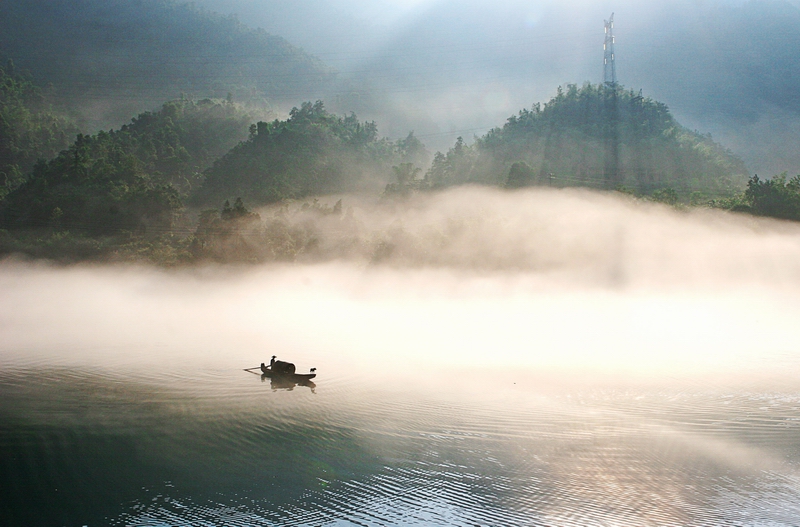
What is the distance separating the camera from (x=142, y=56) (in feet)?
551

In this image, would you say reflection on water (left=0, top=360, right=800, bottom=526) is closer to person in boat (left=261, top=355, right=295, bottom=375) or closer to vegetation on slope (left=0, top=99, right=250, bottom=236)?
person in boat (left=261, top=355, right=295, bottom=375)

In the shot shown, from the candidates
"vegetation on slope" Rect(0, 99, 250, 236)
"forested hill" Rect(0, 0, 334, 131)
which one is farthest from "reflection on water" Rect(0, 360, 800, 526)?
"forested hill" Rect(0, 0, 334, 131)

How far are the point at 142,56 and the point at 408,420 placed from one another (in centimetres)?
17078

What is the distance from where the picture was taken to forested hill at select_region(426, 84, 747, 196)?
274 feet

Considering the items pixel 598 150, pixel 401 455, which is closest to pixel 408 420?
pixel 401 455

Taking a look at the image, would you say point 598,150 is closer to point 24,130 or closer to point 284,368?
point 284,368

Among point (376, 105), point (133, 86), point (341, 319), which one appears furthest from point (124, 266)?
point (376, 105)

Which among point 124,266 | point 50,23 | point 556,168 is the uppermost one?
point 50,23

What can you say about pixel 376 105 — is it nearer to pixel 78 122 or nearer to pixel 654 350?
pixel 78 122

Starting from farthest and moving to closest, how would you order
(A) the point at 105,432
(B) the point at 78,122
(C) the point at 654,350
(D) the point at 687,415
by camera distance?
(B) the point at 78,122 < (C) the point at 654,350 < (D) the point at 687,415 < (A) the point at 105,432

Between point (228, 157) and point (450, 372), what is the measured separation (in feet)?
252

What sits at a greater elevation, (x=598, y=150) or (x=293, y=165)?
(x=598, y=150)

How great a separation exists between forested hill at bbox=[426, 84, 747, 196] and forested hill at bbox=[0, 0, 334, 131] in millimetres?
72979

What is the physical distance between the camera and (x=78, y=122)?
123 metres
